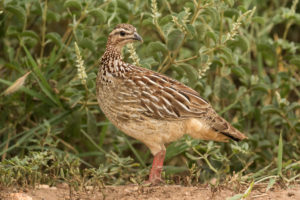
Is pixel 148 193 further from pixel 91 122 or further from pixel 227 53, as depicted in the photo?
pixel 227 53

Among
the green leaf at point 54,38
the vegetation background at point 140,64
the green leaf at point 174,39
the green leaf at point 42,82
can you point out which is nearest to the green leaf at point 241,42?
the vegetation background at point 140,64

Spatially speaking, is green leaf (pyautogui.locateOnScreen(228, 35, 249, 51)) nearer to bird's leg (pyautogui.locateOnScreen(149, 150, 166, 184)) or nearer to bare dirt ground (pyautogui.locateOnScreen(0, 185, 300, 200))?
bird's leg (pyautogui.locateOnScreen(149, 150, 166, 184))

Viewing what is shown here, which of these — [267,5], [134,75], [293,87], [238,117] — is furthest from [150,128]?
[267,5]

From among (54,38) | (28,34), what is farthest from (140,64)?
(28,34)

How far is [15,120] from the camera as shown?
5750 millimetres

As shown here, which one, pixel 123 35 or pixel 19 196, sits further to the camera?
pixel 123 35

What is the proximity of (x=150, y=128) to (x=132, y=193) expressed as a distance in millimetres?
588

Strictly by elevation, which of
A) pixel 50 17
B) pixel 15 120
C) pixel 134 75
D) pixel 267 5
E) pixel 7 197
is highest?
pixel 267 5

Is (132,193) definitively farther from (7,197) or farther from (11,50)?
(11,50)

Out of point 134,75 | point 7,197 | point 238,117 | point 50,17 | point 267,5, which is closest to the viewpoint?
point 7,197

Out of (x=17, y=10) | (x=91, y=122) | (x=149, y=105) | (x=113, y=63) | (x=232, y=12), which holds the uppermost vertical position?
(x=232, y=12)

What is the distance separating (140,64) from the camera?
16.7 ft

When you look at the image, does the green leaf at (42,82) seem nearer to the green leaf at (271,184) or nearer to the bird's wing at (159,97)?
the bird's wing at (159,97)

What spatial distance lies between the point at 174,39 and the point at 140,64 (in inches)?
16.9
